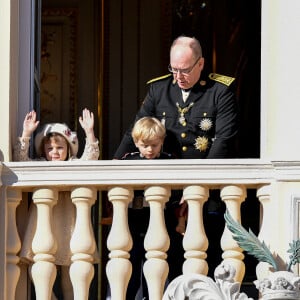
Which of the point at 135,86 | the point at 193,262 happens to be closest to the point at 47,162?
the point at 193,262

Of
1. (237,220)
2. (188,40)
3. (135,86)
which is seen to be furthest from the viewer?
(135,86)

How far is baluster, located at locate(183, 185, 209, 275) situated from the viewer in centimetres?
1012

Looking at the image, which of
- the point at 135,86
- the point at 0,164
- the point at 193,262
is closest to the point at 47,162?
the point at 0,164

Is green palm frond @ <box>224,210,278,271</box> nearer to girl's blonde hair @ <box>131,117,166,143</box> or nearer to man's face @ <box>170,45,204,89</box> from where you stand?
girl's blonde hair @ <box>131,117,166,143</box>

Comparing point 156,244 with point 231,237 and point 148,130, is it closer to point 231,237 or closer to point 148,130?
point 231,237

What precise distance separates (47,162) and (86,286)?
679 mm

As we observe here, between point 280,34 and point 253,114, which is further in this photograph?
point 253,114

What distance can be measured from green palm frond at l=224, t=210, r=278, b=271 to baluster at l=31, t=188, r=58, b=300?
1006 millimetres

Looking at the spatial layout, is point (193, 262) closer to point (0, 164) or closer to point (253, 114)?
point (0, 164)

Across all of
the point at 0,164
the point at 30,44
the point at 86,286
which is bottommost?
the point at 86,286

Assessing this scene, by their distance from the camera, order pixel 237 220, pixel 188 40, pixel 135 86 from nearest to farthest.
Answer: pixel 237 220 → pixel 188 40 → pixel 135 86

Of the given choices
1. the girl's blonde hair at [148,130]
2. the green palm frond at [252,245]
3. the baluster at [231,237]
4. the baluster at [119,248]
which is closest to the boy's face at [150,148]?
the girl's blonde hair at [148,130]

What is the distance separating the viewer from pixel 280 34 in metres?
10.2

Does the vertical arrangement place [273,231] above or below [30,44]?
below
